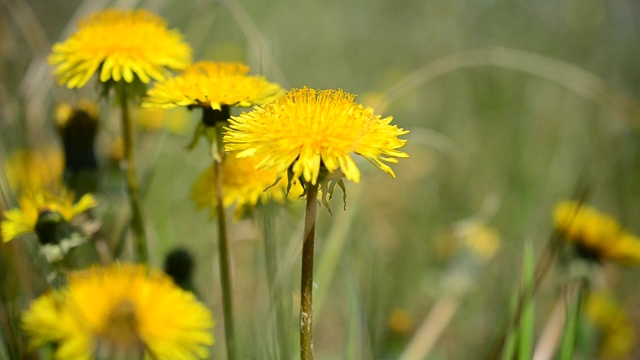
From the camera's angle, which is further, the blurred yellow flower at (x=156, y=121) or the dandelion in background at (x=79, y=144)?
the blurred yellow flower at (x=156, y=121)

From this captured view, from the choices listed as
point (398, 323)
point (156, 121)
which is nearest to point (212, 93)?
point (398, 323)

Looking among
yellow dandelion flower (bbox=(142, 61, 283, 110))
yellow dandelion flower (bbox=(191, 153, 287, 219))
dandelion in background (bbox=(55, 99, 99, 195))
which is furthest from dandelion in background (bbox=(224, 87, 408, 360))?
dandelion in background (bbox=(55, 99, 99, 195))

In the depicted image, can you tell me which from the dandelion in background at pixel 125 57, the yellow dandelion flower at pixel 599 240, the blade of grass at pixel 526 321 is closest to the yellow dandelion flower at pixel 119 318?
the dandelion in background at pixel 125 57

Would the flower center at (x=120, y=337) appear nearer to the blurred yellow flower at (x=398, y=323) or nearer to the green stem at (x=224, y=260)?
the green stem at (x=224, y=260)

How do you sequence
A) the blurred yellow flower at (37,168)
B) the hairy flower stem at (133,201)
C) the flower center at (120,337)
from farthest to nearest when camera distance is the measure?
1. the blurred yellow flower at (37,168)
2. the hairy flower stem at (133,201)
3. the flower center at (120,337)

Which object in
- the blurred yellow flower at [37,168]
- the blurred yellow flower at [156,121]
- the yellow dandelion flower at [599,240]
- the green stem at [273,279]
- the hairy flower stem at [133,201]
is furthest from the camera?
the blurred yellow flower at [156,121]

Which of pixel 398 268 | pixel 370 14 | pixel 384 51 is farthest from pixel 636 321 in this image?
pixel 370 14

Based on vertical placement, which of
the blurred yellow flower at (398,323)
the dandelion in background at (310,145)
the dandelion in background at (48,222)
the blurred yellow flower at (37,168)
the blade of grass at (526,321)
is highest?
the blurred yellow flower at (37,168)

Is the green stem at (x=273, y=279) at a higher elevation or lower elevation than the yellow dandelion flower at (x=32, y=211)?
lower
